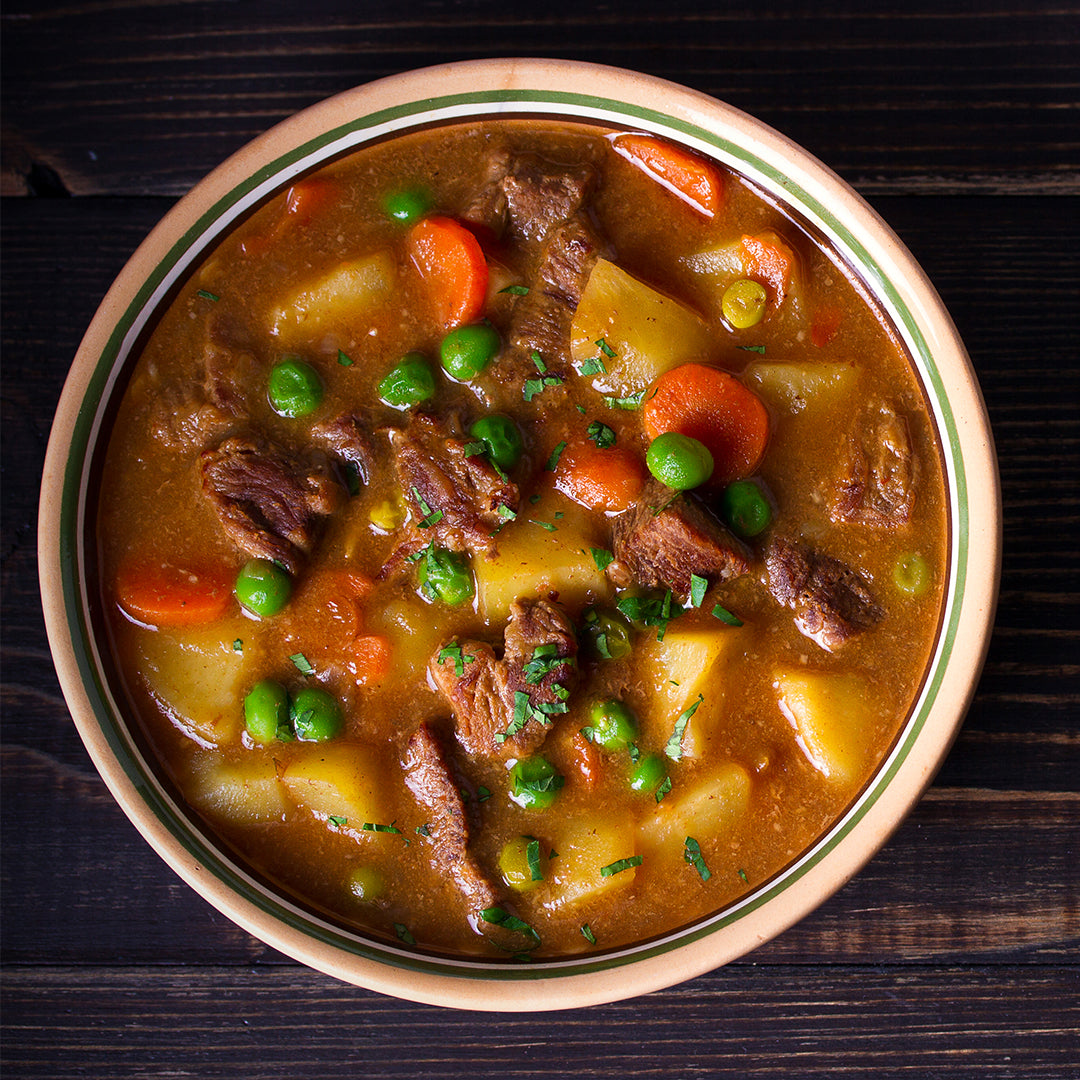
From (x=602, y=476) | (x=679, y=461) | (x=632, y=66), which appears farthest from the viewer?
(x=632, y=66)

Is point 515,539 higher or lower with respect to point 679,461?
lower

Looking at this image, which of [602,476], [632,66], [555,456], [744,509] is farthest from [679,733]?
[632,66]

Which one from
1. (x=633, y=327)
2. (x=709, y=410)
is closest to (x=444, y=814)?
(x=709, y=410)

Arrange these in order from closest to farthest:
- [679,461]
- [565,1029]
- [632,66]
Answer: [679,461], [565,1029], [632,66]

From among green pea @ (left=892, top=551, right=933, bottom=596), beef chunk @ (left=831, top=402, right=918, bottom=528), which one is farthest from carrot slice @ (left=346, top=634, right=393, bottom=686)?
green pea @ (left=892, top=551, right=933, bottom=596)

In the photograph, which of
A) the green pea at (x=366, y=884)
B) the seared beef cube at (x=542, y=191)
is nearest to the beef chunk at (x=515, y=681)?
the green pea at (x=366, y=884)

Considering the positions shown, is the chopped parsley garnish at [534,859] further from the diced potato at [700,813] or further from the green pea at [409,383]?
the green pea at [409,383]

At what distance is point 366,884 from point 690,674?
1238 mm

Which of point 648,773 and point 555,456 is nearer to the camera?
point 648,773

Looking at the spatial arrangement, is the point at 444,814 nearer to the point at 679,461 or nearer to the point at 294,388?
the point at 679,461

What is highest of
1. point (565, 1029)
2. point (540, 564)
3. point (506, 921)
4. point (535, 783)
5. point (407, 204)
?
point (407, 204)

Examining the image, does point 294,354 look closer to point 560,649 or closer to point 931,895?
point 560,649

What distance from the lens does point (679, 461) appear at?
2834 millimetres

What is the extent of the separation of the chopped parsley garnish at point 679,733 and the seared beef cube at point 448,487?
83 centimetres
